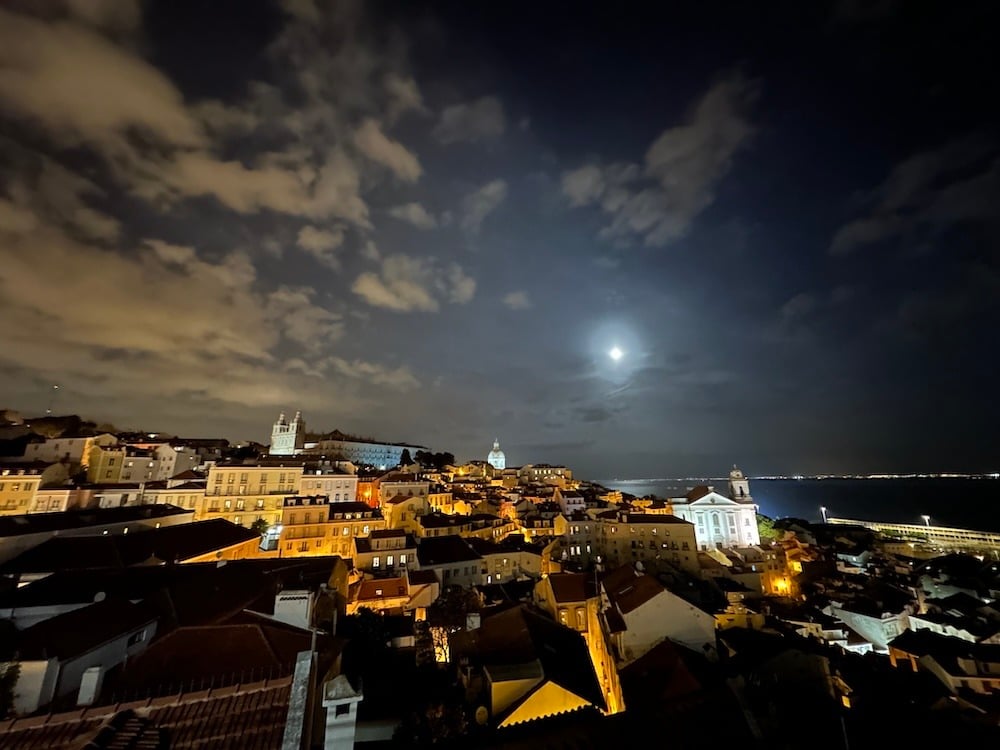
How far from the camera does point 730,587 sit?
3969 cm

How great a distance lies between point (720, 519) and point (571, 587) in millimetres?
43632

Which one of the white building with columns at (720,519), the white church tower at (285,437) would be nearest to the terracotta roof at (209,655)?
the white building with columns at (720,519)

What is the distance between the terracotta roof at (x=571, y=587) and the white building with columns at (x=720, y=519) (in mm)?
38313

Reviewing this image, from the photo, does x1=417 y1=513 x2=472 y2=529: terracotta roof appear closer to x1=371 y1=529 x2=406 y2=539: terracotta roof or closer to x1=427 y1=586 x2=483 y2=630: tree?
x1=371 y1=529 x2=406 y2=539: terracotta roof

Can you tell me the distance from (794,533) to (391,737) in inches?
3436

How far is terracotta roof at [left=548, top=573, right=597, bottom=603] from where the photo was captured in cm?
2810

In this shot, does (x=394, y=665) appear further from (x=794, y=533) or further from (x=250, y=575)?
(x=794, y=533)

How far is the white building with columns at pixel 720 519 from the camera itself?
60.7 meters

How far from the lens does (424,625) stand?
25812 millimetres

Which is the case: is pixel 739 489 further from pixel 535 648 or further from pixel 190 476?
pixel 190 476

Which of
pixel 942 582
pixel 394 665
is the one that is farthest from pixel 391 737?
pixel 942 582

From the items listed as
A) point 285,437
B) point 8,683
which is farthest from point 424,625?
point 285,437

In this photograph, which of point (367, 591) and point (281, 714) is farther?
point (367, 591)

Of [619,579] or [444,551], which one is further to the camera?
[444,551]
